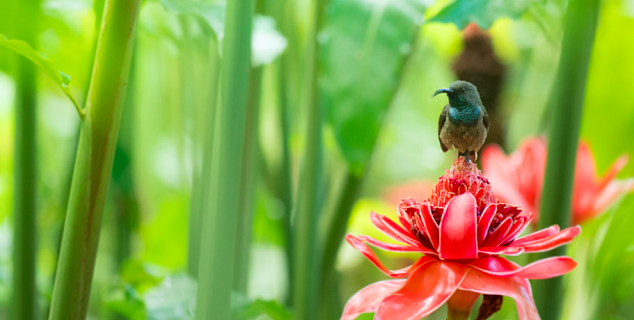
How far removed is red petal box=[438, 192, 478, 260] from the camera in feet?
0.36

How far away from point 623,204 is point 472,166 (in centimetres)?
16

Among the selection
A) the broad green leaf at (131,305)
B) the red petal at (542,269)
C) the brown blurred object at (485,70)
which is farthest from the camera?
the brown blurred object at (485,70)

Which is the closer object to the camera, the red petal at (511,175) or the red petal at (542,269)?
the red petal at (542,269)

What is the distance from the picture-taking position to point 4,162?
1.40 feet

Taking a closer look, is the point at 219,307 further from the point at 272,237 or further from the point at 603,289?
the point at 272,237

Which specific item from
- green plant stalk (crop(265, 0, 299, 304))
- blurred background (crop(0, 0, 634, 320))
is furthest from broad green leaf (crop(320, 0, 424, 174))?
green plant stalk (crop(265, 0, 299, 304))

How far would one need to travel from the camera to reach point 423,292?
0.11 m

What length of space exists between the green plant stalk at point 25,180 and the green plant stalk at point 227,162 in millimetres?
103

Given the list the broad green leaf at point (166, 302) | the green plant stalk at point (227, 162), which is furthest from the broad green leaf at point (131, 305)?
the green plant stalk at point (227, 162)

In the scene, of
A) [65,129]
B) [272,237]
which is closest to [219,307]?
[272,237]

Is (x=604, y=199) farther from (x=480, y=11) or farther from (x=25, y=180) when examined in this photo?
(x=25, y=180)

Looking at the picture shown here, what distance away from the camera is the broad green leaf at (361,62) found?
0.17m

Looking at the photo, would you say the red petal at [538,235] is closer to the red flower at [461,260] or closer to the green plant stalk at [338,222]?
A: the red flower at [461,260]

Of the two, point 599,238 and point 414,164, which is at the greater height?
point 414,164
